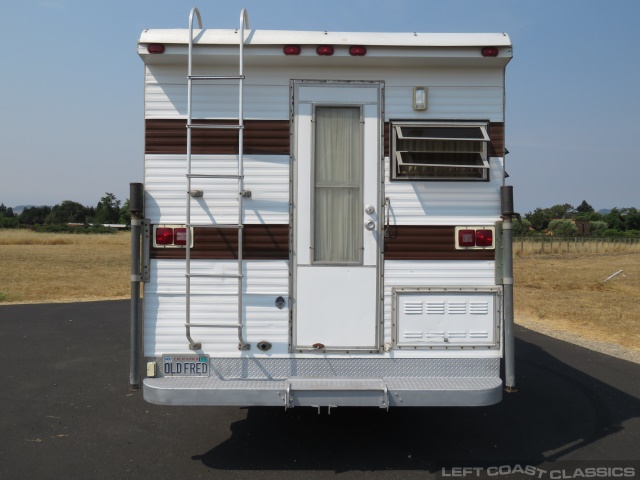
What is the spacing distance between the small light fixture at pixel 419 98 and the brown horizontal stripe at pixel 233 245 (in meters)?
1.34

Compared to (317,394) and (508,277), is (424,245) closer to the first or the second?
(508,277)

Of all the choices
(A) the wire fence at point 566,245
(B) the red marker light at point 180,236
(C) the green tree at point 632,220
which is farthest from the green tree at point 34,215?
(B) the red marker light at point 180,236

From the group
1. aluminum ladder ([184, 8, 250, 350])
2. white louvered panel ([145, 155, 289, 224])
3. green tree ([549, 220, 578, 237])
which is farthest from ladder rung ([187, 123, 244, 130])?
green tree ([549, 220, 578, 237])

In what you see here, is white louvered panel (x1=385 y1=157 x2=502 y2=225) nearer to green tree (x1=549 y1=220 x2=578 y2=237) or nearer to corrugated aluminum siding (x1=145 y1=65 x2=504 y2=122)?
corrugated aluminum siding (x1=145 y1=65 x2=504 y2=122)

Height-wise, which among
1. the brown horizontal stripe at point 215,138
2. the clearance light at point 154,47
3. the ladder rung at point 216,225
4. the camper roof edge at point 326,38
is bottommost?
the ladder rung at point 216,225

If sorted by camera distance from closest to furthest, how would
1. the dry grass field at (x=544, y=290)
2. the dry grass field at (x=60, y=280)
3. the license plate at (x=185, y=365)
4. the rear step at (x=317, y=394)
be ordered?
1. the rear step at (x=317, y=394)
2. the license plate at (x=185, y=365)
3. the dry grass field at (x=544, y=290)
4. the dry grass field at (x=60, y=280)

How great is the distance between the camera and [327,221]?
4.20 meters

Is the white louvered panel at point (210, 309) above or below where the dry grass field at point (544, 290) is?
above

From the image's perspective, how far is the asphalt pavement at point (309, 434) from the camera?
168 inches

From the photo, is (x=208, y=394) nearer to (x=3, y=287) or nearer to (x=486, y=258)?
(x=486, y=258)

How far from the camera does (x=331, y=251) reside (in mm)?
4195

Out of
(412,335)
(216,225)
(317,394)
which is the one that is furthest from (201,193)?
(412,335)

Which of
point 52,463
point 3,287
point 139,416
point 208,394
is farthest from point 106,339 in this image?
point 3,287

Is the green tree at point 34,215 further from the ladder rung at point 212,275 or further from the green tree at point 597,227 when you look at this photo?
the ladder rung at point 212,275
